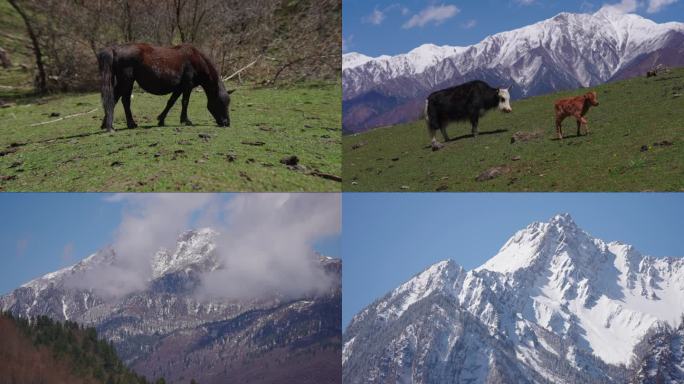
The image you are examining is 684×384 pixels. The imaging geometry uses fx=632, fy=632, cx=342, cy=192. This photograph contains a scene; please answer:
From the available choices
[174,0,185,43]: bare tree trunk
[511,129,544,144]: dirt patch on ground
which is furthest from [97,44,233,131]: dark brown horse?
[511,129,544,144]: dirt patch on ground

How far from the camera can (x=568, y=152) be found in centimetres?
1866

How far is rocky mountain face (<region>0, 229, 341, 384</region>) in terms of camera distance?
14859 mm

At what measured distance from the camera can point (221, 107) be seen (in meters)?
15.8

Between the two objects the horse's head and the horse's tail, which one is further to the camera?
the horse's head

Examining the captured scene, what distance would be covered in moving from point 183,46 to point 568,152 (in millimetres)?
11304

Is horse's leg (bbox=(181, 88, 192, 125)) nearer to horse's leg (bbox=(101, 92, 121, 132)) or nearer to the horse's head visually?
the horse's head

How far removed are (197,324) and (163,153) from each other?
8234 mm

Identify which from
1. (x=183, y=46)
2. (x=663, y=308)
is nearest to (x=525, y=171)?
(x=183, y=46)

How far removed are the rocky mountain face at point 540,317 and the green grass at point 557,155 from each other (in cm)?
644

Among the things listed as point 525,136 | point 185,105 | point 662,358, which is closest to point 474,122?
point 525,136

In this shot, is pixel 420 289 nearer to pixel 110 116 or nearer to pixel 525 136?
pixel 525 136

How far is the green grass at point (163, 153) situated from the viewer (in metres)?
12.4

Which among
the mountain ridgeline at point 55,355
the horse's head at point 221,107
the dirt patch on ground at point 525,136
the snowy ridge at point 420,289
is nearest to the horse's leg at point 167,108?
the horse's head at point 221,107

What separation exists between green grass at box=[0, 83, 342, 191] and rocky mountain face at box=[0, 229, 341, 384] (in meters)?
3.15
